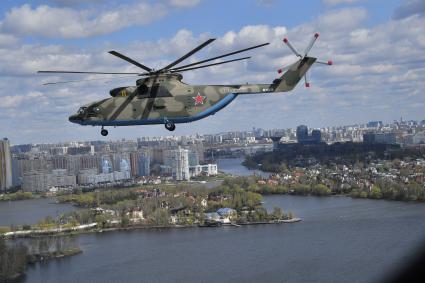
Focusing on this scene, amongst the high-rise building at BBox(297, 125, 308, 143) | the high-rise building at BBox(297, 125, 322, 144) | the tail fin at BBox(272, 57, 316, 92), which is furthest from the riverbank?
the high-rise building at BBox(297, 125, 308, 143)

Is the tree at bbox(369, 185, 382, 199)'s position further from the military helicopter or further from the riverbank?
the military helicopter

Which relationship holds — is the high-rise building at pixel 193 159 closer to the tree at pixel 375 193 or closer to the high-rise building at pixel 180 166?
the high-rise building at pixel 180 166

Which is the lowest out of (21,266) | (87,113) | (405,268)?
(21,266)

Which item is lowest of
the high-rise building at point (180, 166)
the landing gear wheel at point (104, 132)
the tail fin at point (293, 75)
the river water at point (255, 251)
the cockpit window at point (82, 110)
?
the river water at point (255, 251)

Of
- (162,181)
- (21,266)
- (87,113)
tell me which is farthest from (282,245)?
(162,181)

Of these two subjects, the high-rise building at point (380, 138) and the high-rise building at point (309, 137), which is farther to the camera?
the high-rise building at point (309, 137)

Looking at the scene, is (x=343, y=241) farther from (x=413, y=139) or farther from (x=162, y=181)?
(x=413, y=139)

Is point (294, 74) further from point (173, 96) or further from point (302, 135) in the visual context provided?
point (302, 135)

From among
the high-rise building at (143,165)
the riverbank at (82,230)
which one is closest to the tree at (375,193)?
the riverbank at (82,230)

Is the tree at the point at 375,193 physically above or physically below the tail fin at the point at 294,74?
below
